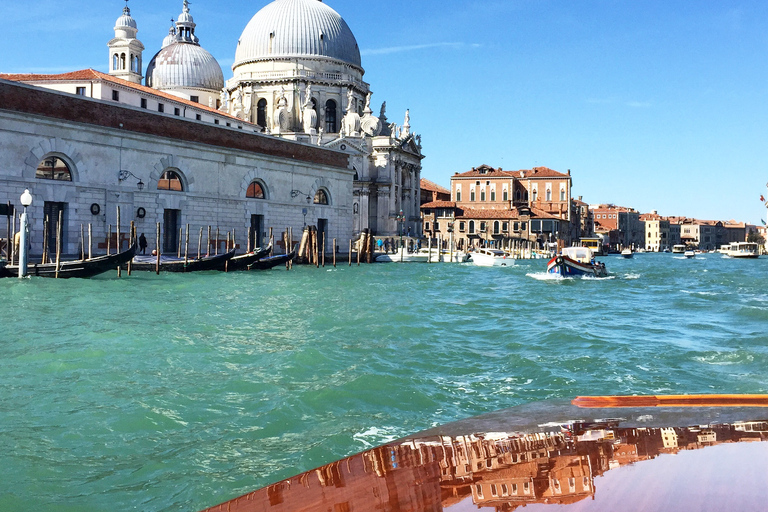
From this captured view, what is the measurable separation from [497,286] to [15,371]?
1457 cm

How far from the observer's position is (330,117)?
44438 millimetres

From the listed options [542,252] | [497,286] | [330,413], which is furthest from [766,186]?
[330,413]

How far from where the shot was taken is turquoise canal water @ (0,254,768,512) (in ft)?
13.0

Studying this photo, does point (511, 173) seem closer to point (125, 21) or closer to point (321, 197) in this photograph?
point (125, 21)

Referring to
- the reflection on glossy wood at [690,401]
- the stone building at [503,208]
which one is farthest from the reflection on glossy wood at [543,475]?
the stone building at [503,208]

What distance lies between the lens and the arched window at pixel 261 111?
43.9 meters

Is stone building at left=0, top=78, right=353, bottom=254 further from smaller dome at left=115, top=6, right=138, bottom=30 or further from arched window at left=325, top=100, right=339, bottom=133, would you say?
smaller dome at left=115, top=6, right=138, bottom=30

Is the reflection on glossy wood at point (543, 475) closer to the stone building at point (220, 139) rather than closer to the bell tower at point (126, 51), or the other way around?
the stone building at point (220, 139)

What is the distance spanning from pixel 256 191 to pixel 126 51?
21924 millimetres

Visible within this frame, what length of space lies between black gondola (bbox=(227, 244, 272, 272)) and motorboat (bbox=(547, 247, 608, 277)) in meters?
9.70

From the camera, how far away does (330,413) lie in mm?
5148

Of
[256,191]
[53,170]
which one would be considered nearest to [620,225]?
[256,191]

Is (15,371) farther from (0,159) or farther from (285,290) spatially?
(0,159)

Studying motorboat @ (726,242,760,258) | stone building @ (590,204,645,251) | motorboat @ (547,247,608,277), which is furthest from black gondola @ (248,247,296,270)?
stone building @ (590,204,645,251)
